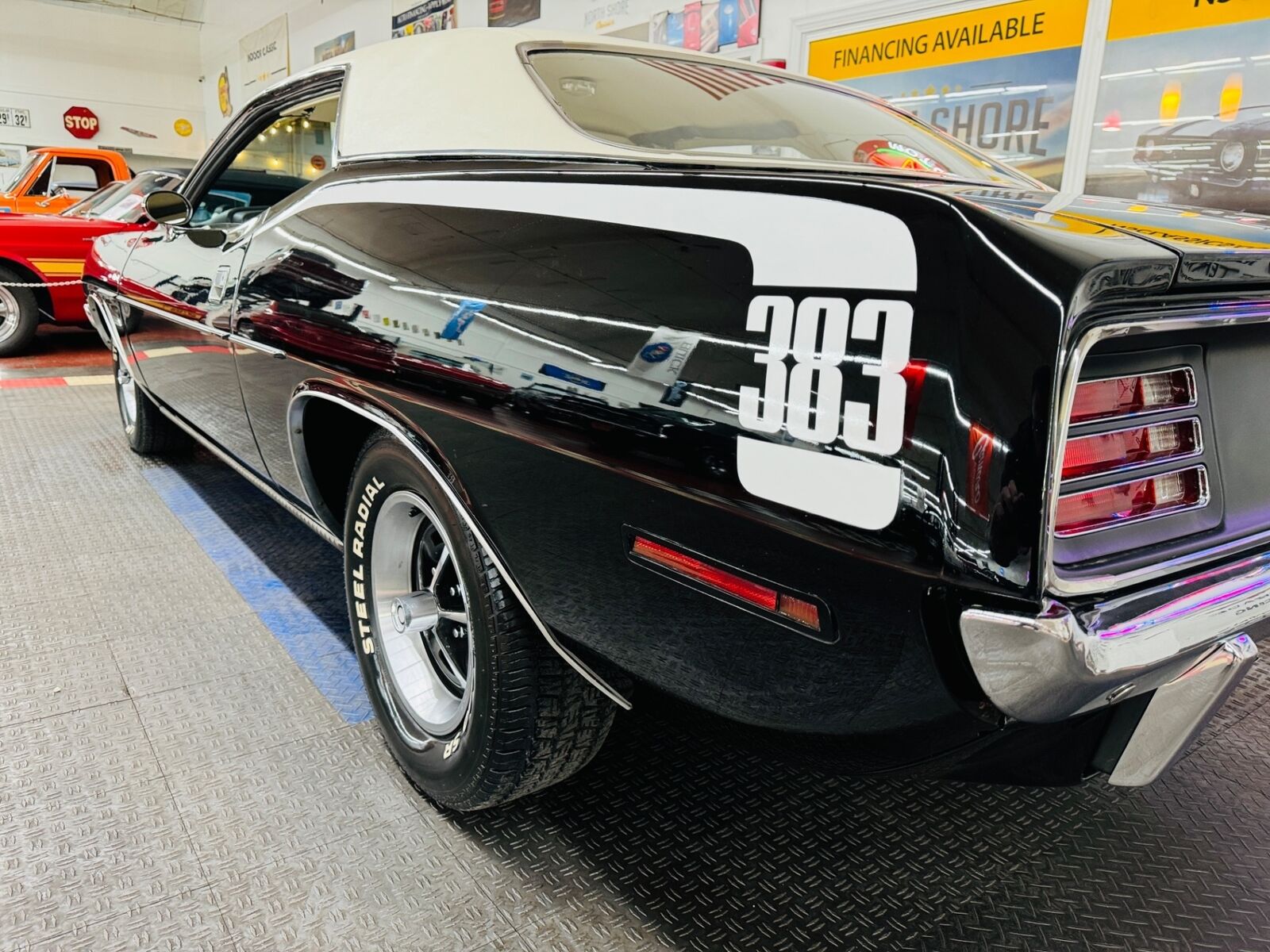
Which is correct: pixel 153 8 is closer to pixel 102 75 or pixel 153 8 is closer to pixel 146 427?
pixel 102 75

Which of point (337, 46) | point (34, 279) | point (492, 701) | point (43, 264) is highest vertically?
point (337, 46)

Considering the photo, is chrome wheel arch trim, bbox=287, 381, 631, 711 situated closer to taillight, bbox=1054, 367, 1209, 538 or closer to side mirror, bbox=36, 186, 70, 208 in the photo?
taillight, bbox=1054, 367, 1209, 538

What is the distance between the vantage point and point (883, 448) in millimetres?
832

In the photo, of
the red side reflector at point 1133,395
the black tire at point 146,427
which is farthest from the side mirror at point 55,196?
the red side reflector at point 1133,395

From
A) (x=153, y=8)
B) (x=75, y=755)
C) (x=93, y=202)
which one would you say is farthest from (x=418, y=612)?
(x=153, y=8)

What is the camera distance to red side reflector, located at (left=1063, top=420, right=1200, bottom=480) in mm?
917

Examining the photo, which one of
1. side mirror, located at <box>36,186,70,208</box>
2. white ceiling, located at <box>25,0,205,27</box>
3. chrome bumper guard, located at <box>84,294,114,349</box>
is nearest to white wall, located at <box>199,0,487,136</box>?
white ceiling, located at <box>25,0,205,27</box>

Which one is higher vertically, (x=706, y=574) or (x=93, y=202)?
(x=93, y=202)

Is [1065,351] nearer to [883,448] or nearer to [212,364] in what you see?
[883,448]

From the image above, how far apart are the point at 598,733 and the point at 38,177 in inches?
392

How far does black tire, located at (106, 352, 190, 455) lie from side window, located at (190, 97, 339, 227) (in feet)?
3.14

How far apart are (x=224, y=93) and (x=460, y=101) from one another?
2155cm

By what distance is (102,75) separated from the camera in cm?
2053

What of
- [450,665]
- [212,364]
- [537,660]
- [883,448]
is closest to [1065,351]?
[883,448]
